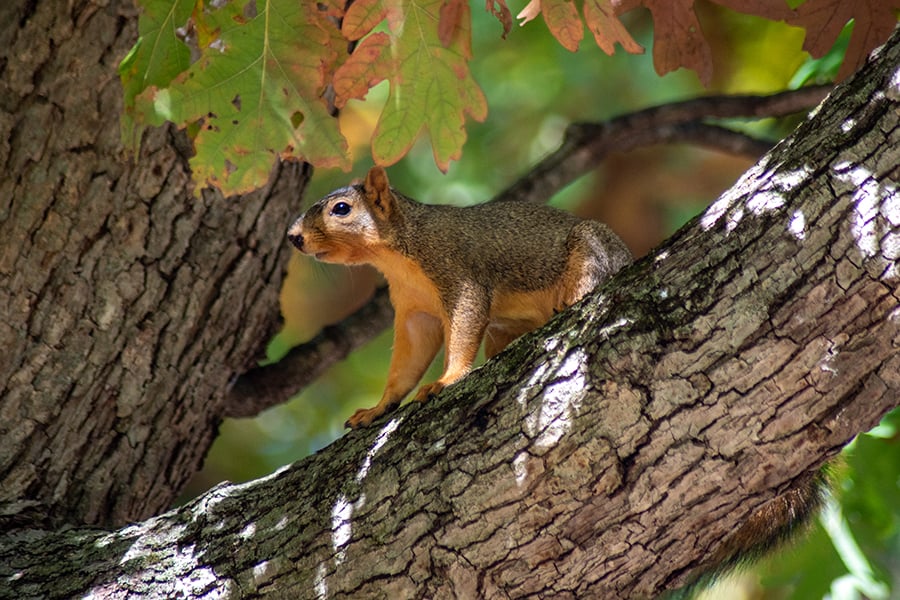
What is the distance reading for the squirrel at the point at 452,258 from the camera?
3.57m

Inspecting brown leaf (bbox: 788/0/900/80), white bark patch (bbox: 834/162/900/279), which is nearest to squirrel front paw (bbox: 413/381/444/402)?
white bark patch (bbox: 834/162/900/279)

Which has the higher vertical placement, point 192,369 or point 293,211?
point 293,211

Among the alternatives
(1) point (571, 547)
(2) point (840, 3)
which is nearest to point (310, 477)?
(1) point (571, 547)

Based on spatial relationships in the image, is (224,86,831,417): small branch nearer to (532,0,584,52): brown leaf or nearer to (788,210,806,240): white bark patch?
(532,0,584,52): brown leaf

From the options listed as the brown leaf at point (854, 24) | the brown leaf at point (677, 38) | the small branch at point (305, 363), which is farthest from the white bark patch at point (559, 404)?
the small branch at point (305, 363)

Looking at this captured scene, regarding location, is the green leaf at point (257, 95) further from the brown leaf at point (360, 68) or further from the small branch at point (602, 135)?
the small branch at point (602, 135)

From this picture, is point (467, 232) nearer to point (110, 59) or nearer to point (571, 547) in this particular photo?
point (110, 59)

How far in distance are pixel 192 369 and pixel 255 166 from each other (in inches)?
44.6

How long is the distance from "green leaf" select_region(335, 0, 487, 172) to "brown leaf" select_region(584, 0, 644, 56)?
0.31m

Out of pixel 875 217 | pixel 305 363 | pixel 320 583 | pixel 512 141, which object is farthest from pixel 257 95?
pixel 512 141

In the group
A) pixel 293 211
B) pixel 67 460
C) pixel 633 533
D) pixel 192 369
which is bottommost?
pixel 633 533

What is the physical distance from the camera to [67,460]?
11.4ft

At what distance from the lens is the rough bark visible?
2.27 meters

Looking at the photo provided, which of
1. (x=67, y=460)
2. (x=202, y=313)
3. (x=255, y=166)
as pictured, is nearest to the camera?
(x=255, y=166)
